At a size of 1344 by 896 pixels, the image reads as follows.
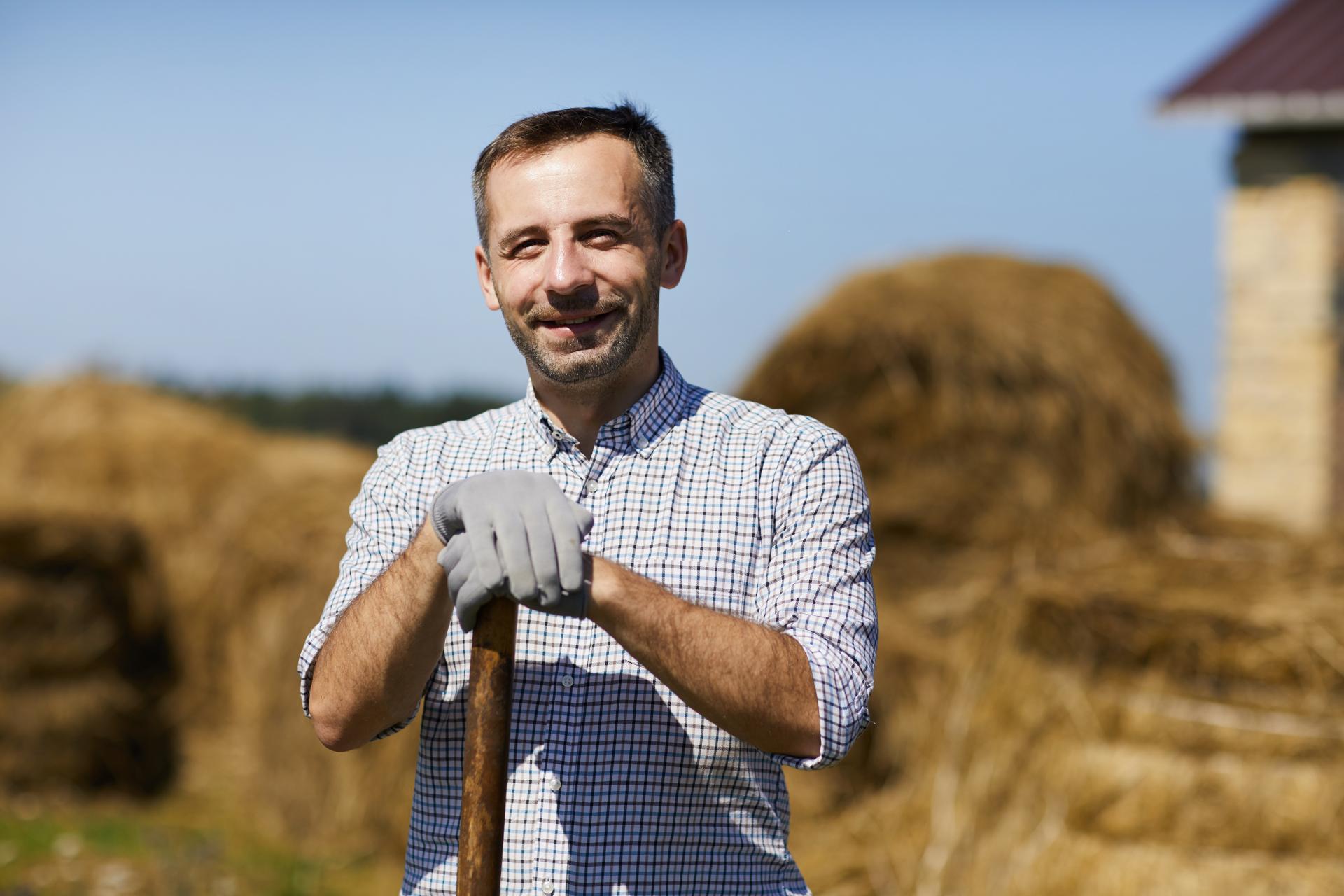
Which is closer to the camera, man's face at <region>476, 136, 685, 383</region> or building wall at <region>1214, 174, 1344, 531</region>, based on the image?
man's face at <region>476, 136, 685, 383</region>

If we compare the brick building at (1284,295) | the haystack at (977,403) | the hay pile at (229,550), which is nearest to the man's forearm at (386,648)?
the hay pile at (229,550)

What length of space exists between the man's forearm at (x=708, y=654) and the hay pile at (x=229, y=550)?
4.09 meters

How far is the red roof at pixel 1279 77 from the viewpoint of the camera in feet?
27.0

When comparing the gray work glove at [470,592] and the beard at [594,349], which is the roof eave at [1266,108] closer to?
the beard at [594,349]


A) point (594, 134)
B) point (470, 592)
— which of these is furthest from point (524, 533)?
point (594, 134)

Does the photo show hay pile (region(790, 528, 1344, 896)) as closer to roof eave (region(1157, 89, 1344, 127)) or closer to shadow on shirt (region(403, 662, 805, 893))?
shadow on shirt (region(403, 662, 805, 893))

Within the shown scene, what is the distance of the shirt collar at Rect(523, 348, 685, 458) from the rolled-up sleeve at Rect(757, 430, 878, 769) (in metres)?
0.19

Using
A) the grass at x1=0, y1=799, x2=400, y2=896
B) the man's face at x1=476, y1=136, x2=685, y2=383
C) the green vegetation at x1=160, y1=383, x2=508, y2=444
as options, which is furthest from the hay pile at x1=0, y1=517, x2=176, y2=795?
the man's face at x1=476, y1=136, x2=685, y2=383

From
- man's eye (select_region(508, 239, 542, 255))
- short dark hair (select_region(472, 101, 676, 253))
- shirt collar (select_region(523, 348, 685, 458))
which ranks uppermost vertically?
short dark hair (select_region(472, 101, 676, 253))

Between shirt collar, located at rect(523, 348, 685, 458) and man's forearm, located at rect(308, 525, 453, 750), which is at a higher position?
shirt collar, located at rect(523, 348, 685, 458)

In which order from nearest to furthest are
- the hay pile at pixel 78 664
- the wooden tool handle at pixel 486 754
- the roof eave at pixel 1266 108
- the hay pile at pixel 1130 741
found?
the wooden tool handle at pixel 486 754
the hay pile at pixel 1130 741
the hay pile at pixel 78 664
the roof eave at pixel 1266 108

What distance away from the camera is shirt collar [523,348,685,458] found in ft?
6.41

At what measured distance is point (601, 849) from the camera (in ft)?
5.93

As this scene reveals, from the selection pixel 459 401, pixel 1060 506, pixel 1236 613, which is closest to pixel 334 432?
pixel 459 401
